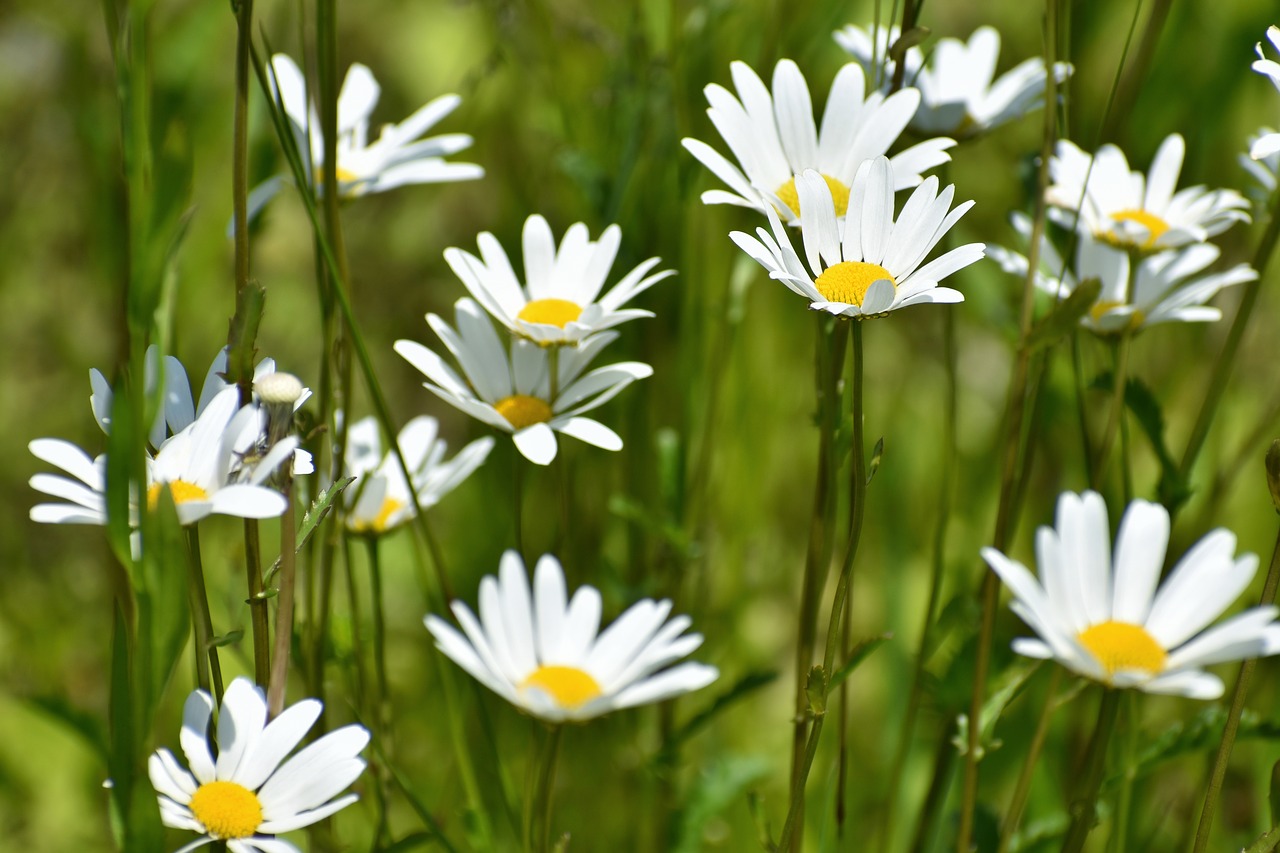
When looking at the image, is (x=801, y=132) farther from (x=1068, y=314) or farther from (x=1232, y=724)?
(x=1232, y=724)

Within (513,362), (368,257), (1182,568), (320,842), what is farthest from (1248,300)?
(368,257)

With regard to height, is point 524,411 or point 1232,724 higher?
point 524,411

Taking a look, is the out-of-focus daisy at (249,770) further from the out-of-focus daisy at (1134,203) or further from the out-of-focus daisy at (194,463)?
the out-of-focus daisy at (1134,203)

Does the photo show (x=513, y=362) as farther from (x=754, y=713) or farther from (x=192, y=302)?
(x=192, y=302)

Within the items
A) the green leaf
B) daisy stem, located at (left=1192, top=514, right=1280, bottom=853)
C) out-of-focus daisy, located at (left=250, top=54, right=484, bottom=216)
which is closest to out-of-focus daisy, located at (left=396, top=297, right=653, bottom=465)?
out-of-focus daisy, located at (left=250, top=54, right=484, bottom=216)

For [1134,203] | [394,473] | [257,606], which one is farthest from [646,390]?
[257,606]
